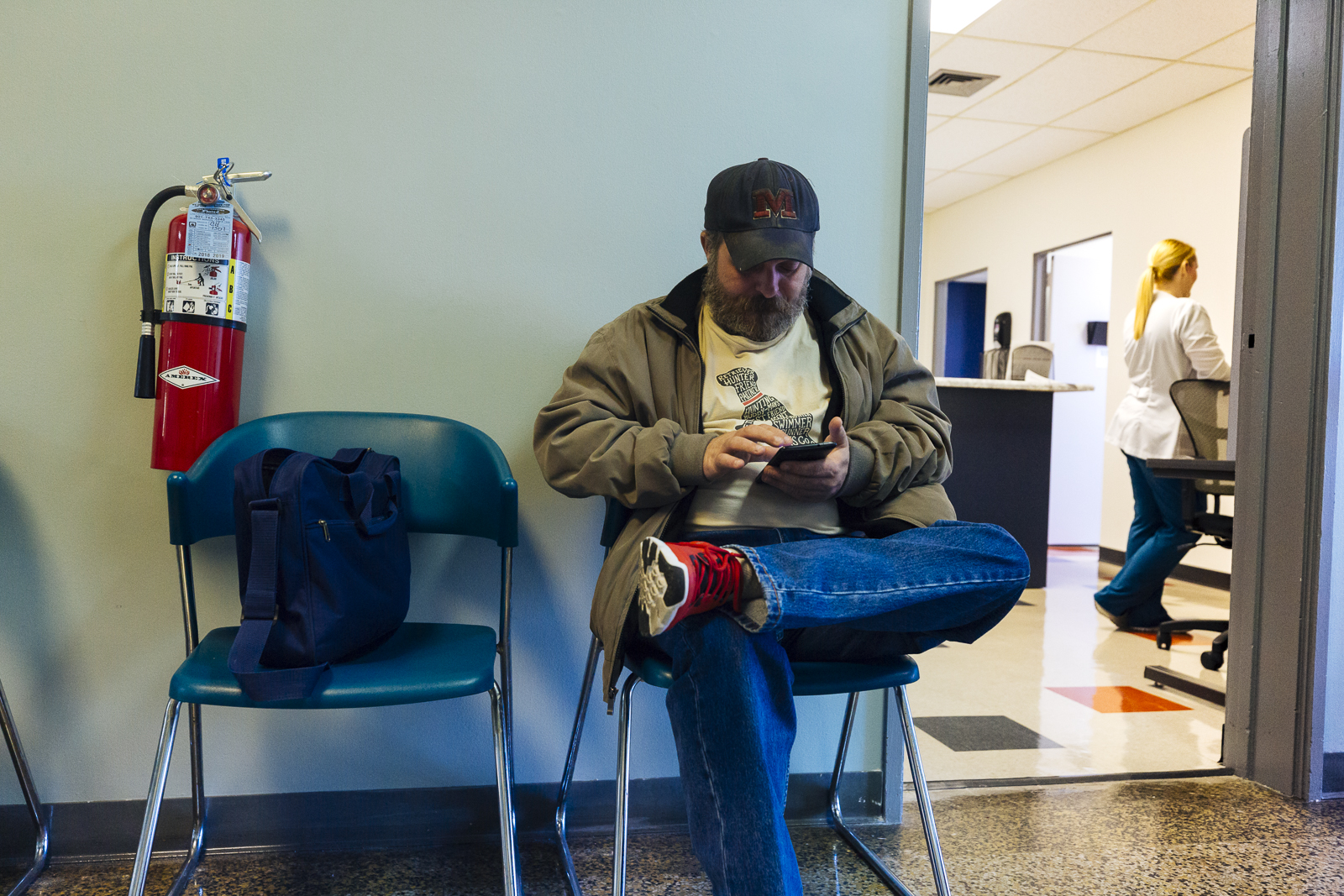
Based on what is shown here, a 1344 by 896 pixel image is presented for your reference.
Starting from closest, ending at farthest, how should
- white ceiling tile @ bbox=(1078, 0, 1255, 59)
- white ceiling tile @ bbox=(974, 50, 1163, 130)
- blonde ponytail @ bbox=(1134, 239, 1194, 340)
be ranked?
blonde ponytail @ bbox=(1134, 239, 1194, 340) < white ceiling tile @ bbox=(1078, 0, 1255, 59) < white ceiling tile @ bbox=(974, 50, 1163, 130)

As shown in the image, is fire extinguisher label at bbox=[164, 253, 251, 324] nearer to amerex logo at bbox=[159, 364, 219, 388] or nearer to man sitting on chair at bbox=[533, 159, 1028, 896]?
amerex logo at bbox=[159, 364, 219, 388]

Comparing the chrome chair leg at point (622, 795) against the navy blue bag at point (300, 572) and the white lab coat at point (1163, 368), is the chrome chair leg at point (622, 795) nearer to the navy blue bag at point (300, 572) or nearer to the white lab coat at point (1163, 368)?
the navy blue bag at point (300, 572)

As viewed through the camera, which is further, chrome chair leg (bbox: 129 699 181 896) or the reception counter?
the reception counter

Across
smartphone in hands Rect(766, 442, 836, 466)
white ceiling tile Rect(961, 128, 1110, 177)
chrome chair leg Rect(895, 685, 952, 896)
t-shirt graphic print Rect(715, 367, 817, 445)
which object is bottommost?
chrome chair leg Rect(895, 685, 952, 896)

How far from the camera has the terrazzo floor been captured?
158cm

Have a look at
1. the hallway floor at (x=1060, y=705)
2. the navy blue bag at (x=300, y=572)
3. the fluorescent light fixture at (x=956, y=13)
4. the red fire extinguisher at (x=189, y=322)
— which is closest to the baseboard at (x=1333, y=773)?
the hallway floor at (x=1060, y=705)

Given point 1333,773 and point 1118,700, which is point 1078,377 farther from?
→ point 1333,773

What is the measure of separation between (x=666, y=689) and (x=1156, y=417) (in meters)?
Result: 3.29

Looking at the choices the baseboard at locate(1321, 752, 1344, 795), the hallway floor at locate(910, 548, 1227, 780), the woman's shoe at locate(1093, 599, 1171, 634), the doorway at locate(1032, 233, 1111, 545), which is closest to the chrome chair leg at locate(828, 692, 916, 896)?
the hallway floor at locate(910, 548, 1227, 780)

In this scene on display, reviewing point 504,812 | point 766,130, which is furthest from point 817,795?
point 766,130

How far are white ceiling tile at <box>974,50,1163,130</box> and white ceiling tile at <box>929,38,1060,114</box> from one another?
0.27 feet

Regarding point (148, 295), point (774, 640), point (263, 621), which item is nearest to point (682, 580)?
point (774, 640)

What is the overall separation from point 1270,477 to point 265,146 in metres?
2.27

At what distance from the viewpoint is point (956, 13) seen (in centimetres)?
445
